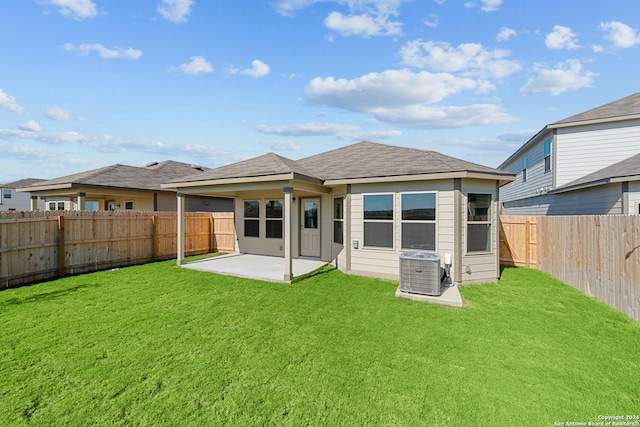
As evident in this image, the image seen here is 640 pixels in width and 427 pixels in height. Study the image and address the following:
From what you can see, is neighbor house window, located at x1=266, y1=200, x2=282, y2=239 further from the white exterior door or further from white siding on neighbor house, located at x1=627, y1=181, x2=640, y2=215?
white siding on neighbor house, located at x1=627, y1=181, x2=640, y2=215

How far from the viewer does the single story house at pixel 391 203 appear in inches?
277

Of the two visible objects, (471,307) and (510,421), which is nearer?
(510,421)

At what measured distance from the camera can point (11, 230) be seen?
6977 mm

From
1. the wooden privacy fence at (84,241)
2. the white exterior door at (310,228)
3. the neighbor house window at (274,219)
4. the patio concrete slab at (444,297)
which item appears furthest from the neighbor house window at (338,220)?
the wooden privacy fence at (84,241)

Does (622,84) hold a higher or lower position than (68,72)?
higher

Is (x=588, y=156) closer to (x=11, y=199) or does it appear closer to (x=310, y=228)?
(x=310, y=228)

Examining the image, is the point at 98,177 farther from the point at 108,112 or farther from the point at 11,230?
the point at 11,230

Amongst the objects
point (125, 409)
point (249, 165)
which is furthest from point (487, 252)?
point (125, 409)

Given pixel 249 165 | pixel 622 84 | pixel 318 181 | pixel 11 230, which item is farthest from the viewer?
pixel 622 84

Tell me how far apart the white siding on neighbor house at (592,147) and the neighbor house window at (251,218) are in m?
12.5

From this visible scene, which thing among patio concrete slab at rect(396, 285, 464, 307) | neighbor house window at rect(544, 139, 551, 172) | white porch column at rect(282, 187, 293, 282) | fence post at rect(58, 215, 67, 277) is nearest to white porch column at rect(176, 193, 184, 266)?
fence post at rect(58, 215, 67, 277)

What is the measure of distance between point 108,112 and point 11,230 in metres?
5.41

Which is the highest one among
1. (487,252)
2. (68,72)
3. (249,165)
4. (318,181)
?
(68,72)

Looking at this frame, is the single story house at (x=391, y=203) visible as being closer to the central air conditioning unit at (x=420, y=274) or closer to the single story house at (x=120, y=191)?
the central air conditioning unit at (x=420, y=274)
